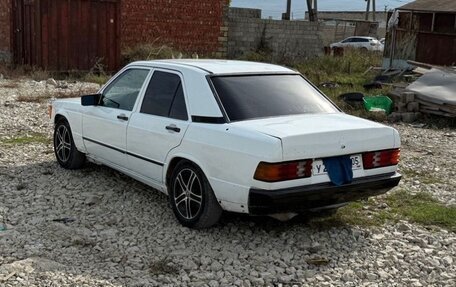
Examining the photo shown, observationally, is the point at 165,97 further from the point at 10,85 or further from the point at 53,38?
the point at 53,38

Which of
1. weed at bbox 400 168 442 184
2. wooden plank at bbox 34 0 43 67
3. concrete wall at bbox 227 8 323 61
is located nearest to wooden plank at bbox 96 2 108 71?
wooden plank at bbox 34 0 43 67

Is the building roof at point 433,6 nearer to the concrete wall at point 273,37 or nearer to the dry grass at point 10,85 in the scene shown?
the concrete wall at point 273,37

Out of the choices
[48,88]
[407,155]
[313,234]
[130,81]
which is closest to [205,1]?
[48,88]

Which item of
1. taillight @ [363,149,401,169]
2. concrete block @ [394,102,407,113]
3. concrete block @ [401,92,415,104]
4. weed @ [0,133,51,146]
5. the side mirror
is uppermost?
the side mirror

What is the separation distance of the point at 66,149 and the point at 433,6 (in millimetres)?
17981

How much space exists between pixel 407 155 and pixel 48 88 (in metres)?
10.3

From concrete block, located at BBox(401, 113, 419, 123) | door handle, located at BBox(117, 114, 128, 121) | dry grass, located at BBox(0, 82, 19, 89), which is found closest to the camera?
door handle, located at BBox(117, 114, 128, 121)

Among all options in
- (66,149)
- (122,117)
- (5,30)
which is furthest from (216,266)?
(5,30)

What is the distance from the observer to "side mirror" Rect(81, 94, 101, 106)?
6.66m

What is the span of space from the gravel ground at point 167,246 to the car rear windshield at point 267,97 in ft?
3.66

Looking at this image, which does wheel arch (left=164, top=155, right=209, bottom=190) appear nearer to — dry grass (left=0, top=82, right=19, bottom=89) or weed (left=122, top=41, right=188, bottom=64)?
dry grass (left=0, top=82, right=19, bottom=89)

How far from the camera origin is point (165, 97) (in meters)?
5.76

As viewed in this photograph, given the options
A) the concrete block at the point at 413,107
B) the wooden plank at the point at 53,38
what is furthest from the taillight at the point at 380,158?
the wooden plank at the point at 53,38

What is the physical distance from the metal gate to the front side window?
12.4 m
